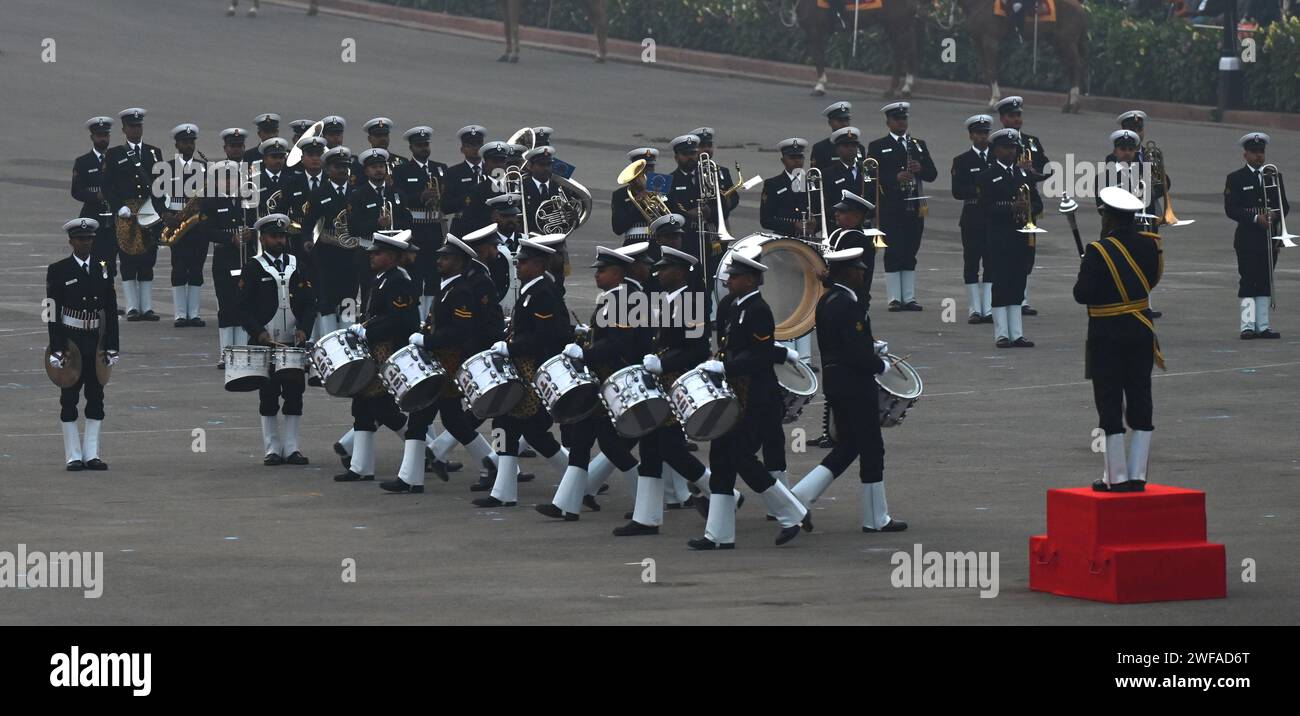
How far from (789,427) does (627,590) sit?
663cm

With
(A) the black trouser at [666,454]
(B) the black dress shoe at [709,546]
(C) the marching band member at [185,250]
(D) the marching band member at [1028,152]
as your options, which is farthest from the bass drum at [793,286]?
(C) the marching band member at [185,250]

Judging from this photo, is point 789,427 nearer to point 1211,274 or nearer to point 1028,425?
point 1028,425

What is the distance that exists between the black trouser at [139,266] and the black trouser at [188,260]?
1.28 feet

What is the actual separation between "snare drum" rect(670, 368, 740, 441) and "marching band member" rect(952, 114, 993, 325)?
9.96 meters

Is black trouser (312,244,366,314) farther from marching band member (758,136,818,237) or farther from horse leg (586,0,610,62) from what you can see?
horse leg (586,0,610,62)

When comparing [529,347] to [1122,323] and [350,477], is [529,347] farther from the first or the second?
[1122,323]

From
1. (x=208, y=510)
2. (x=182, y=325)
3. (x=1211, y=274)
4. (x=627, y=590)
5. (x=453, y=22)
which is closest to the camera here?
(x=627, y=590)

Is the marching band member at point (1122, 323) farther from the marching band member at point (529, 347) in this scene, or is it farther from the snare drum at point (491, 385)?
the snare drum at point (491, 385)

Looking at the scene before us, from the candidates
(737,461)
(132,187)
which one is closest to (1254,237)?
(737,461)

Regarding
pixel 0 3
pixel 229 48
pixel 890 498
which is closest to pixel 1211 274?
pixel 890 498

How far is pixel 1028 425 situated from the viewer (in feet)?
64.6

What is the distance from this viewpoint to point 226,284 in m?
23.0

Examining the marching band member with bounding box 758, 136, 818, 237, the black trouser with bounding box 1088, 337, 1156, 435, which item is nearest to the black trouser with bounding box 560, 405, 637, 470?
the black trouser with bounding box 1088, 337, 1156, 435

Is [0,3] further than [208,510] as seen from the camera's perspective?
Yes
